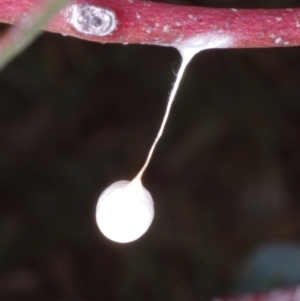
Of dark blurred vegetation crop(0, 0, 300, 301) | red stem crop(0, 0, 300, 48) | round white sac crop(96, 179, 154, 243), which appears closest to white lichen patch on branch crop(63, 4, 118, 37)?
red stem crop(0, 0, 300, 48)

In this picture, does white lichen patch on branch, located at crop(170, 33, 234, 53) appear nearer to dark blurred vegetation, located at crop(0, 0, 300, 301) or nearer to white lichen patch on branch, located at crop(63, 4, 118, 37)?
white lichen patch on branch, located at crop(63, 4, 118, 37)

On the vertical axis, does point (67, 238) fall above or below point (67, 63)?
below

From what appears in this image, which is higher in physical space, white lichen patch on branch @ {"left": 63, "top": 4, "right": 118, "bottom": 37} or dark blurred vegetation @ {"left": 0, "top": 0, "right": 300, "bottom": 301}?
dark blurred vegetation @ {"left": 0, "top": 0, "right": 300, "bottom": 301}

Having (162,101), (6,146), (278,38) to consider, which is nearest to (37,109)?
(6,146)

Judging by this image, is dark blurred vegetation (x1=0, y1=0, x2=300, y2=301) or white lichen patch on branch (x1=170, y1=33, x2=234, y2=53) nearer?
white lichen patch on branch (x1=170, y1=33, x2=234, y2=53)

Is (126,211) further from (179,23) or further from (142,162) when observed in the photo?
(142,162)

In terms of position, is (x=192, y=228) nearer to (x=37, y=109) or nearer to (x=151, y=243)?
(x=151, y=243)
